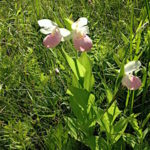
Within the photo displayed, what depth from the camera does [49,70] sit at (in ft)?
4.68

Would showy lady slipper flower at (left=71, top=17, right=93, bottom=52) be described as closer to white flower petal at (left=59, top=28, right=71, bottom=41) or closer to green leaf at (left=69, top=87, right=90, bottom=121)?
white flower petal at (left=59, top=28, right=71, bottom=41)

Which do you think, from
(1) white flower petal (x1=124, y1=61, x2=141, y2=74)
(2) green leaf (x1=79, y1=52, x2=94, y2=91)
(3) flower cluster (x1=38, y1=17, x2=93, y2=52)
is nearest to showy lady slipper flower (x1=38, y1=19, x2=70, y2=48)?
(3) flower cluster (x1=38, y1=17, x2=93, y2=52)

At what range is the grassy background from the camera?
119cm

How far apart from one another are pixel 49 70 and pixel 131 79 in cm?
53

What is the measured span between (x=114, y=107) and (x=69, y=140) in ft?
0.74

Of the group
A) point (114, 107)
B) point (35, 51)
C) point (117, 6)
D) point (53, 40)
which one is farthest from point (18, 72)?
point (117, 6)

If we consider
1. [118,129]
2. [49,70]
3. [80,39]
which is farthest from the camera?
[49,70]

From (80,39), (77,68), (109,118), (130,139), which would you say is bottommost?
(130,139)

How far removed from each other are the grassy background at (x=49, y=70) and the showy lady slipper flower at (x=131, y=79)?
0.28ft

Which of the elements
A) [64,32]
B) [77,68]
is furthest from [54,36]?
[77,68]

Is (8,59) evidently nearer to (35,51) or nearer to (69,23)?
(35,51)

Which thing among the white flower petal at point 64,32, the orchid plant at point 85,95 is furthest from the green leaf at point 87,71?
the white flower petal at point 64,32

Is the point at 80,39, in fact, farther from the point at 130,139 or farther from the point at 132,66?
the point at 130,139

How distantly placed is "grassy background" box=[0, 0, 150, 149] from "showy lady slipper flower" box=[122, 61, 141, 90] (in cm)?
8
